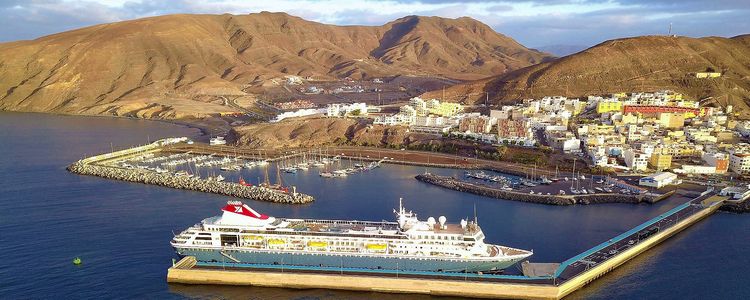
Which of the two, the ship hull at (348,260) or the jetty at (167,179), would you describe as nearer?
the ship hull at (348,260)

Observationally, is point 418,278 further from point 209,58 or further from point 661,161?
point 209,58

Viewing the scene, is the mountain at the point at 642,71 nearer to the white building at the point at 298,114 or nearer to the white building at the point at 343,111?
the white building at the point at 343,111

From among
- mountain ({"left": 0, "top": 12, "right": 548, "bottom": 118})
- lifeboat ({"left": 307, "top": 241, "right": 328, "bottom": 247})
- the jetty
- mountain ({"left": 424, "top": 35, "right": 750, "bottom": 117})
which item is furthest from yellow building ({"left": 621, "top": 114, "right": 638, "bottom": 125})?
mountain ({"left": 0, "top": 12, "right": 548, "bottom": 118})

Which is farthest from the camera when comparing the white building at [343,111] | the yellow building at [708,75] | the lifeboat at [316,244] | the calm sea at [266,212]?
the white building at [343,111]

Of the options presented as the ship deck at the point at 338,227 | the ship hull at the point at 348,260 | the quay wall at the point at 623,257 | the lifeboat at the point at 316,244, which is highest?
the ship deck at the point at 338,227

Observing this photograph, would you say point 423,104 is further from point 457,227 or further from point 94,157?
point 457,227

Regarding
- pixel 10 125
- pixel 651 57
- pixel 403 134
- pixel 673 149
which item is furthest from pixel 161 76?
pixel 673 149

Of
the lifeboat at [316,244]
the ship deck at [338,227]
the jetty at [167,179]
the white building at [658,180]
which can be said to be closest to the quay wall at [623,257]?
the white building at [658,180]

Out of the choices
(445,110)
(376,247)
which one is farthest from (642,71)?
(376,247)
